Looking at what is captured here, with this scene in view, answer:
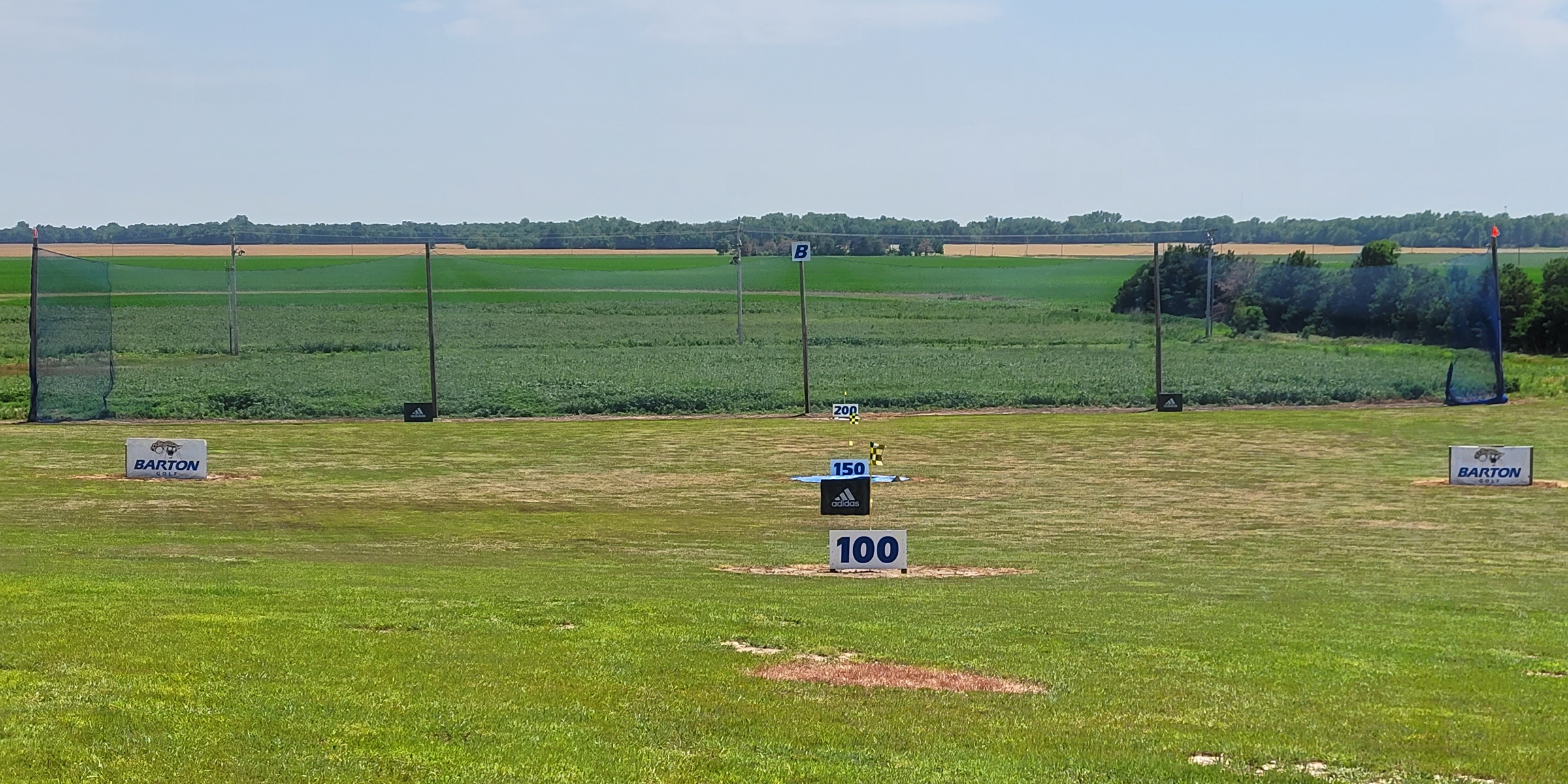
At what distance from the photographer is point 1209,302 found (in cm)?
6588

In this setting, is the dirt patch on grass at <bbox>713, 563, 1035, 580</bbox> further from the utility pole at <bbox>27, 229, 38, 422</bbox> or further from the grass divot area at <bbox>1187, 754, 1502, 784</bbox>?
the utility pole at <bbox>27, 229, 38, 422</bbox>

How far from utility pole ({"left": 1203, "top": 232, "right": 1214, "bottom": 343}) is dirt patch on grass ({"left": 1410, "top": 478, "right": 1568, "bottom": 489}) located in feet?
85.7

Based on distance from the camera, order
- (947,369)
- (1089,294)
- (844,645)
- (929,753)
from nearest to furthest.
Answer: (929,753) < (844,645) < (947,369) < (1089,294)

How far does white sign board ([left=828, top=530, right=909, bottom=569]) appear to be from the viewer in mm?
19594

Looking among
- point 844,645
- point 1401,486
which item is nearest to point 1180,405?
point 1401,486

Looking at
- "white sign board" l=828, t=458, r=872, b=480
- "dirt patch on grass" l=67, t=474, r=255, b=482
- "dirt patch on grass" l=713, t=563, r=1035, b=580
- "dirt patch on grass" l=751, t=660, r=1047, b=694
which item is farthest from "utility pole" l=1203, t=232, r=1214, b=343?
"dirt patch on grass" l=751, t=660, r=1047, b=694

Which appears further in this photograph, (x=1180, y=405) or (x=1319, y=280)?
(x=1319, y=280)

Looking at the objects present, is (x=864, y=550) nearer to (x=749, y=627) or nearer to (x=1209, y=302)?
(x=749, y=627)

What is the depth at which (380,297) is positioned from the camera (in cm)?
11112

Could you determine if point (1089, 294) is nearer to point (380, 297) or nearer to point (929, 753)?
point (380, 297)

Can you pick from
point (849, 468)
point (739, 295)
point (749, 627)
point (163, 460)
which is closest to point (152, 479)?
point (163, 460)

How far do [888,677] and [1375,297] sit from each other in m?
53.1

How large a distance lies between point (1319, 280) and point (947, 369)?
17.3 meters

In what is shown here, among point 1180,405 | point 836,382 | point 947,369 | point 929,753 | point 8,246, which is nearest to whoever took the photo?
point 929,753
